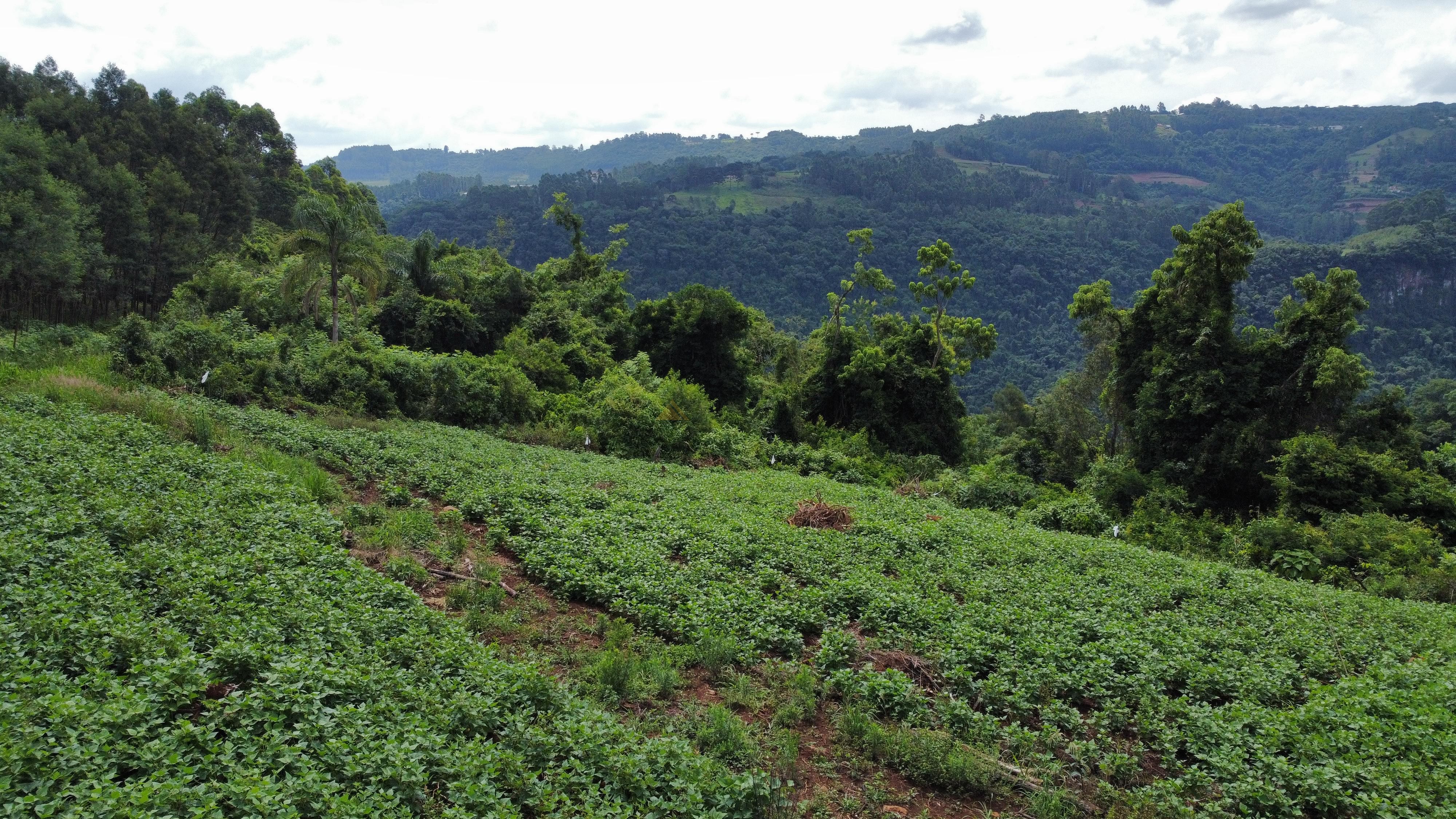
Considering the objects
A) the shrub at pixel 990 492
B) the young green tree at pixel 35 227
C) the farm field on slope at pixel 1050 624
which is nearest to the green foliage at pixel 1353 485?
the shrub at pixel 990 492

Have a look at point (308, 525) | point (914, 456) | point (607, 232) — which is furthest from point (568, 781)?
point (607, 232)

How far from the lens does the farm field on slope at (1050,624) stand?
21.4ft

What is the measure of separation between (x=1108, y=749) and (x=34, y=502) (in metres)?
10.9

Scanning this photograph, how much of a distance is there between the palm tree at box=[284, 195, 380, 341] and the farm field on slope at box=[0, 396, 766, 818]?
632 inches

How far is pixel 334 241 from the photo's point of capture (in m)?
23.2

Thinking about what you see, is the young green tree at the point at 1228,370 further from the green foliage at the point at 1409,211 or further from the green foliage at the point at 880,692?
the green foliage at the point at 1409,211

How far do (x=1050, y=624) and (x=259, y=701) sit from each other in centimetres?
821

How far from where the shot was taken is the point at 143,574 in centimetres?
698

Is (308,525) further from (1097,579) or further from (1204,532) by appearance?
(1204,532)

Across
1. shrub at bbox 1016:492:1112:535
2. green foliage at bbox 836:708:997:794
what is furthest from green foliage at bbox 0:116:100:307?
green foliage at bbox 836:708:997:794

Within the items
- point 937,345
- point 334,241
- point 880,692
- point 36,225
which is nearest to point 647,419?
point 334,241

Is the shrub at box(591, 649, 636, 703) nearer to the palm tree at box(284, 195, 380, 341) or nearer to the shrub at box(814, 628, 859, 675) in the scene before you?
the shrub at box(814, 628, 859, 675)

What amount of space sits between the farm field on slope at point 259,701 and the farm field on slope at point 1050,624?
2.77 m

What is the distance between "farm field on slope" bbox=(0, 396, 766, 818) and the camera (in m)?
4.36
